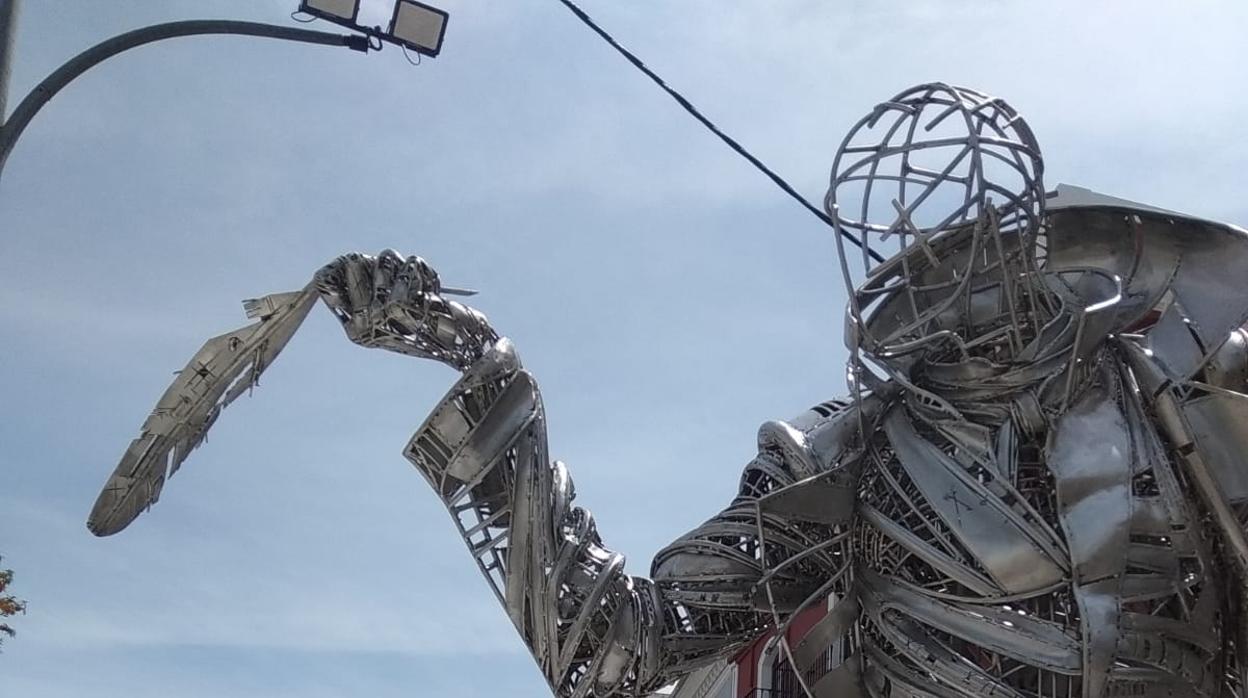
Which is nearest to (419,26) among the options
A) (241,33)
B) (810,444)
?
(241,33)

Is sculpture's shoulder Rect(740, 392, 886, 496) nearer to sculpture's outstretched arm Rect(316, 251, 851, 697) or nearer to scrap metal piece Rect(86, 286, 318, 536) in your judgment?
sculpture's outstretched arm Rect(316, 251, 851, 697)

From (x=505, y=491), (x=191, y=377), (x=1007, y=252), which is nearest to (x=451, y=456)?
(x=505, y=491)

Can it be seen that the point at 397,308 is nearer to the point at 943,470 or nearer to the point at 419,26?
the point at 419,26

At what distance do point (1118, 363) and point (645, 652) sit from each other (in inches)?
91.1

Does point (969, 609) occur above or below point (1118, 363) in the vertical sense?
below

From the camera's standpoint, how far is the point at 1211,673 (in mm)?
6594

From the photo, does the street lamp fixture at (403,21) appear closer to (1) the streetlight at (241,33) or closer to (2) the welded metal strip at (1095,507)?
(1) the streetlight at (241,33)

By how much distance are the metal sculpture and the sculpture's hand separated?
10 millimetres

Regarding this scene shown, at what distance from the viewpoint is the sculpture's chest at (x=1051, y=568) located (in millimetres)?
6258

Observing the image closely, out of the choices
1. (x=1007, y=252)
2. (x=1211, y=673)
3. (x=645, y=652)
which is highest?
(x=1007, y=252)

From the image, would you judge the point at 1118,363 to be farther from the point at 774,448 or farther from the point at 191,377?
the point at 191,377

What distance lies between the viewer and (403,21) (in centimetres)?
648

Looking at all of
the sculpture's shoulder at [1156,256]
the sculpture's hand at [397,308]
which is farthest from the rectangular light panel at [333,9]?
the sculpture's shoulder at [1156,256]

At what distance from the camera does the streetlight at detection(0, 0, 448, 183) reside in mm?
5859
